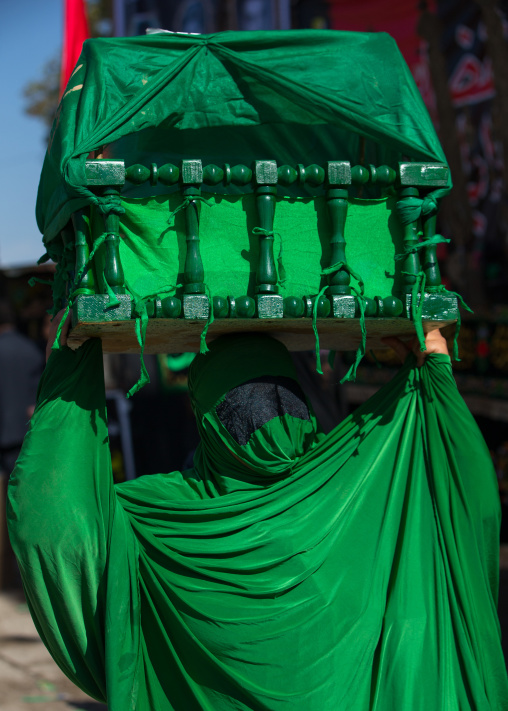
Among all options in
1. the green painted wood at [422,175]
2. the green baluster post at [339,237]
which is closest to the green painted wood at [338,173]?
the green baluster post at [339,237]

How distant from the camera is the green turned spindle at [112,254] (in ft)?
6.72

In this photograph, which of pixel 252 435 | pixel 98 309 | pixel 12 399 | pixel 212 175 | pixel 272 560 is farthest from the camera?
pixel 12 399


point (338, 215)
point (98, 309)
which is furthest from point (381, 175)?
point (98, 309)

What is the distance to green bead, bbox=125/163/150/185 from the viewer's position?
208 cm

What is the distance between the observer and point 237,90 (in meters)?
2.51

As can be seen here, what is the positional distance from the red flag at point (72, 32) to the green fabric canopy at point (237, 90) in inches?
155

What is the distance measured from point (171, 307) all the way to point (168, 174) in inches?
13.8

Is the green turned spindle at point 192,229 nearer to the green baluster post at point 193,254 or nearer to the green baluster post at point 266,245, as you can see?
the green baluster post at point 193,254

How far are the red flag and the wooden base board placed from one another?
13.5ft

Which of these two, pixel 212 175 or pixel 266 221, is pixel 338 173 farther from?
pixel 212 175

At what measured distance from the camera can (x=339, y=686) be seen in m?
2.16

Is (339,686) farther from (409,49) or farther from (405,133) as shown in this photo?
(409,49)

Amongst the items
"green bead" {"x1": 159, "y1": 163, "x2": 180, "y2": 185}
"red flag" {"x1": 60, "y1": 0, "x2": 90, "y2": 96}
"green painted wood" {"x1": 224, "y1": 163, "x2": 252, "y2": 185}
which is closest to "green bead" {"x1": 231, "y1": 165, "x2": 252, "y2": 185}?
"green painted wood" {"x1": 224, "y1": 163, "x2": 252, "y2": 185}

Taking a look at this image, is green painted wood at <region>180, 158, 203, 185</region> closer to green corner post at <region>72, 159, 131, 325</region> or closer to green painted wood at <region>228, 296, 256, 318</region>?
green corner post at <region>72, 159, 131, 325</region>
